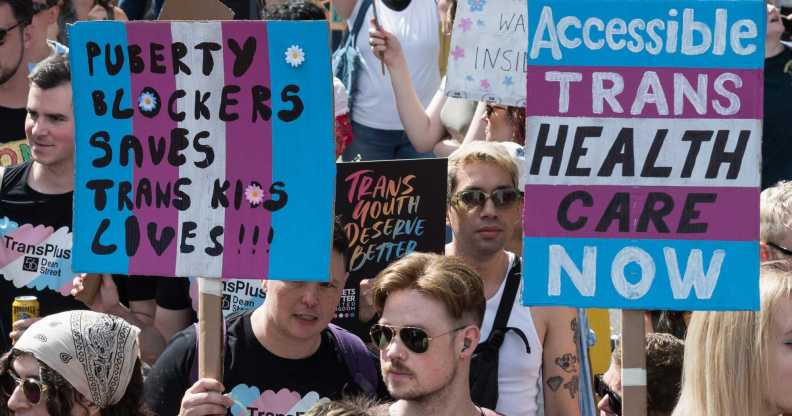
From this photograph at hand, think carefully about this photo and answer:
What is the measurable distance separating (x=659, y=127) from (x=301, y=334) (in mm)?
1375

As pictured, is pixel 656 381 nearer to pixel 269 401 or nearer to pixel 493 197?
pixel 493 197

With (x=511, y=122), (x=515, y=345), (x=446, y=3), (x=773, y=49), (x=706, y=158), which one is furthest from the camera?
(x=446, y=3)

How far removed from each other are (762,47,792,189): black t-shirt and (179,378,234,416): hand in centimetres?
405

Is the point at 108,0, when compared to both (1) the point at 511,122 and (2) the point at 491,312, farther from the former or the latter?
(2) the point at 491,312

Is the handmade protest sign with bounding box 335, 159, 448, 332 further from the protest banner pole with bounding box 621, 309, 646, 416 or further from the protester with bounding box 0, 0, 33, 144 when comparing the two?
the protester with bounding box 0, 0, 33, 144

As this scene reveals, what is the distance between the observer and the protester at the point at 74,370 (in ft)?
13.9

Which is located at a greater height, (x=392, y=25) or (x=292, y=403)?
(x=392, y=25)

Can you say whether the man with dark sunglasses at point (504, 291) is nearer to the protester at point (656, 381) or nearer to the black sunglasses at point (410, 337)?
the protester at point (656, 381)

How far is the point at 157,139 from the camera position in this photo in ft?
14.0

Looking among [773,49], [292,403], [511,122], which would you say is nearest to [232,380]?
[292,403]

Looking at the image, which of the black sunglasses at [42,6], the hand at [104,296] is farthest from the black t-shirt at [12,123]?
the hand at [104,296]

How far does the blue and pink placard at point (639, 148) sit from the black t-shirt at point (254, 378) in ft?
3.26

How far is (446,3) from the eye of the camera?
8.16 m

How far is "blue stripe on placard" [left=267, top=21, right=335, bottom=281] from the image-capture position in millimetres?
4141
